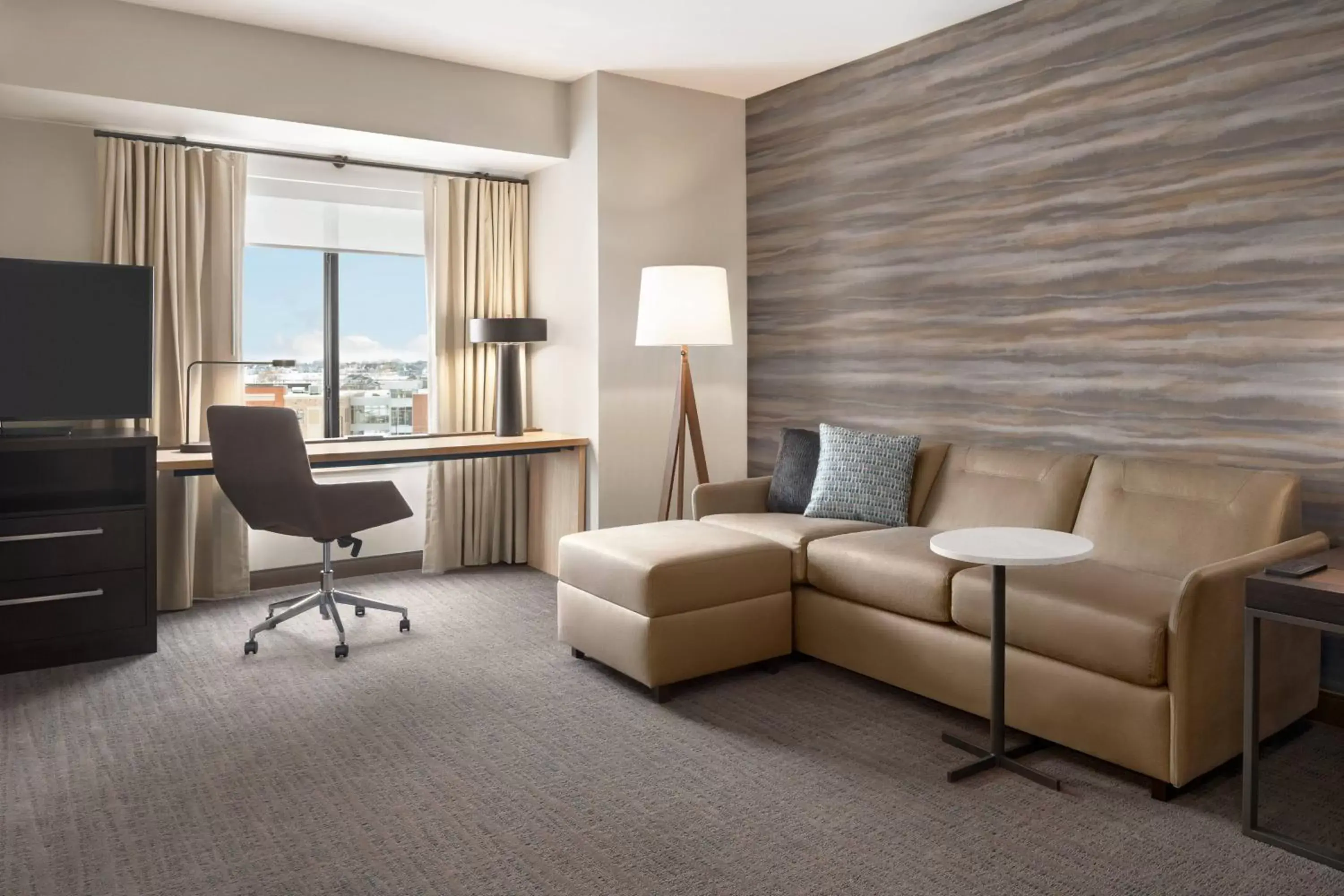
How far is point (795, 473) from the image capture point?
A: 4312mm

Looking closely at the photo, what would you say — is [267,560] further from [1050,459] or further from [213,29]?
[1050,459]

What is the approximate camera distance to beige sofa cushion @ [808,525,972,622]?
10.4 ft

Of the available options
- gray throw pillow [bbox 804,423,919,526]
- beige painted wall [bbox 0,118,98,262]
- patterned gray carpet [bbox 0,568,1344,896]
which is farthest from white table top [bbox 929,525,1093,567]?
beige painted wall [bbox 0,118,98,262]

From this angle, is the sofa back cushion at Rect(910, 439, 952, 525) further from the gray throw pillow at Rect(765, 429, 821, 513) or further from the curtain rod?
the curtain rod

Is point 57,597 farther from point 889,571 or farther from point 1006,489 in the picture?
point 1006,489

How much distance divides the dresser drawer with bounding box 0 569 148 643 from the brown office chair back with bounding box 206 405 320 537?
0.52 metres

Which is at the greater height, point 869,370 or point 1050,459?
point 869,370

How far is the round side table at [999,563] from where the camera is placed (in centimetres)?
255

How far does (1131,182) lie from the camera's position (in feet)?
11.7

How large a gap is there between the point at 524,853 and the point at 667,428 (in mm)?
3199

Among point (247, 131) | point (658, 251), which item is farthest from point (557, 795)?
point (247, 131)

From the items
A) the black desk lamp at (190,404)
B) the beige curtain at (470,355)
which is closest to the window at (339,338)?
the beige curtain at (470,355)

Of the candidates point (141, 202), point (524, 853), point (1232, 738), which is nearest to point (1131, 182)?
point (1232, 738)

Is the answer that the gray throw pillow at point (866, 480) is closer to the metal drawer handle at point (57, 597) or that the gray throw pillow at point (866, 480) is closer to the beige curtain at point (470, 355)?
the beige curtain at point (470, 355)
